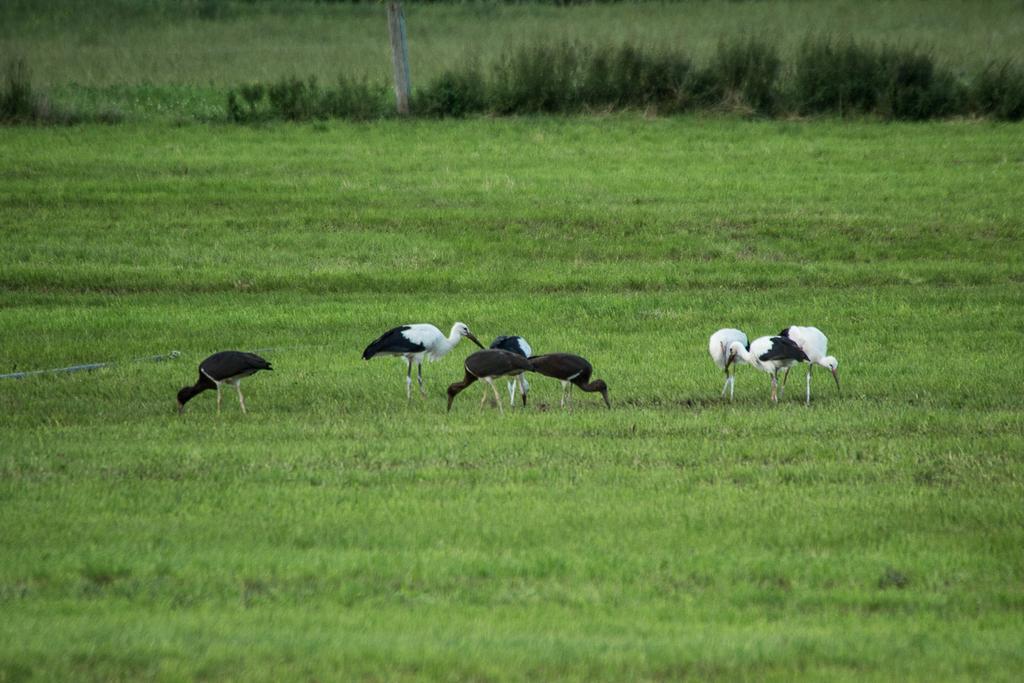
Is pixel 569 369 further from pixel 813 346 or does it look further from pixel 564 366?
pixel 813 346

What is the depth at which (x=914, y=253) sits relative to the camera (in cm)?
2409

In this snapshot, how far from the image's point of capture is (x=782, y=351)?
15.1 meters

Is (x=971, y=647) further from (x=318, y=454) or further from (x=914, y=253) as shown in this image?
(x=914, y=253)

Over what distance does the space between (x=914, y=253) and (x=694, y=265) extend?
3.83 metres

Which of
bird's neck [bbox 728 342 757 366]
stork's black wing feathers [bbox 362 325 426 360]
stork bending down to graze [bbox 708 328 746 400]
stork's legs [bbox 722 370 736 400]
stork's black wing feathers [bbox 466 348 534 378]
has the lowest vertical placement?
stork's legs [bbox 722 370 736 400]

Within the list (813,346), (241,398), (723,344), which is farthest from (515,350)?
(813,346)

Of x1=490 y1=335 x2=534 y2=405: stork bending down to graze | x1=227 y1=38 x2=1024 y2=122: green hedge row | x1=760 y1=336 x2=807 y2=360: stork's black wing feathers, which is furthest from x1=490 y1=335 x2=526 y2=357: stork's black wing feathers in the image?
x1=227 y1=38 x2=1024 y2=122: green hedge row

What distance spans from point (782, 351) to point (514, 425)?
3.03m

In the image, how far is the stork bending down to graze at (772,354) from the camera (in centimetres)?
1511

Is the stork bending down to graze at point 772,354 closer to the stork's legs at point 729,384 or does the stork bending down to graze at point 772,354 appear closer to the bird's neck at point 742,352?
the bird's neck at point 742,352

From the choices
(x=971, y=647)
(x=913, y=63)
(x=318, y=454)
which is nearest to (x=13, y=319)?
(x=318, y=454)

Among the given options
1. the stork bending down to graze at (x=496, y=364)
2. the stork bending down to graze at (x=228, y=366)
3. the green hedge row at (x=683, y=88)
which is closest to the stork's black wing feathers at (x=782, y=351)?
the stork bending down to graze at (x=496, y=364)

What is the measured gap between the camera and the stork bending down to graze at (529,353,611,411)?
14.9 metres

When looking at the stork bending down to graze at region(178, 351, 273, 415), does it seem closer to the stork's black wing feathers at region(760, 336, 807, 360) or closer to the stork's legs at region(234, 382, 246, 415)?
the stork's legs at region(234, 382, 246, 415)
